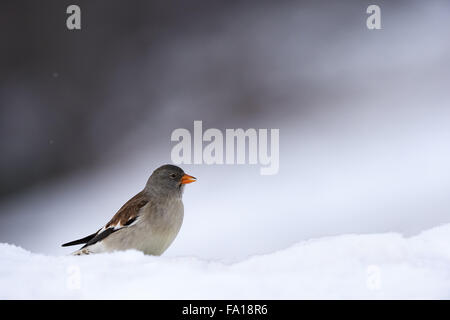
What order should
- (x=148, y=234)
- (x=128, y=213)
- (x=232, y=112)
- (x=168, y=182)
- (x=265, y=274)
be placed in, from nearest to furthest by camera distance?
(x=265, y=274), (x=148, y=234), (x=128, y=213), (x=168, y=182), (x=232, y=112)

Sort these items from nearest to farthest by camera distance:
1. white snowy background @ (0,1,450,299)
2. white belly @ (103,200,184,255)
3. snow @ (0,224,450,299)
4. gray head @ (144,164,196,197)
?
snow @ (0,224,450,299) < white belly @ (103,200,184,255) < gray head @ (144,164,196,197) < white snowy background @ (0,1,450,299)

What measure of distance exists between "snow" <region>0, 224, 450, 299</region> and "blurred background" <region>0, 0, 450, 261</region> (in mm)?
2298

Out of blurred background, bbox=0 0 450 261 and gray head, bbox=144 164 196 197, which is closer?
gray head, bbox=144 164 196 197

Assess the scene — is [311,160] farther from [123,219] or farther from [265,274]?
[265,274]

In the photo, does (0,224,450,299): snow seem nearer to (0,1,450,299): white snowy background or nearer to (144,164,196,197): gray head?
(144,164,196,197): gray head

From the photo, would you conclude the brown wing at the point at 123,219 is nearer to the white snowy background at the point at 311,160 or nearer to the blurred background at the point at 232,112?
the white snowy background at the point at 311,160

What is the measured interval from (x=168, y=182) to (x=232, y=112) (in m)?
2.92

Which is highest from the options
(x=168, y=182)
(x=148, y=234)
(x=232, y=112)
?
(x=232, y=112)

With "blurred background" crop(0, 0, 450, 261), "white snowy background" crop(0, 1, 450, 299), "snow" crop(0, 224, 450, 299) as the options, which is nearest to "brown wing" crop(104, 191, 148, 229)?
"snow" crop(0, 224, 450, 299)

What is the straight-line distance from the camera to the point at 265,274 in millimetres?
1778

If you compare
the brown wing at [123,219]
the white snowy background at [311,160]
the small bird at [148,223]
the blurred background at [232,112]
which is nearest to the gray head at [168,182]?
the small bird at [148,223]

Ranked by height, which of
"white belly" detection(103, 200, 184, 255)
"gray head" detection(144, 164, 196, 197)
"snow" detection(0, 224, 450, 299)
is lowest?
"white belly" detection(103, 200, 184, 255)

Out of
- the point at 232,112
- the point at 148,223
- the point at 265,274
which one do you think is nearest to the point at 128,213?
the point at 148,223

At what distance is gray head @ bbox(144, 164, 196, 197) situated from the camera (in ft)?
9.22
